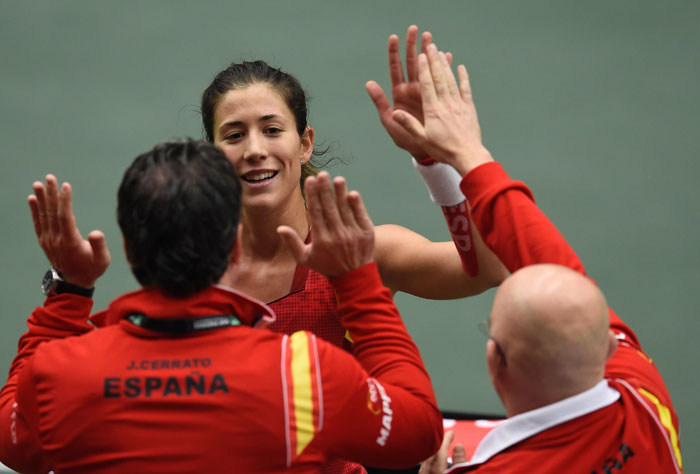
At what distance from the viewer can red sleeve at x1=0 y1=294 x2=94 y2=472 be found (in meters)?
0.95

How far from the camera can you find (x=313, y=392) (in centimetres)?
88

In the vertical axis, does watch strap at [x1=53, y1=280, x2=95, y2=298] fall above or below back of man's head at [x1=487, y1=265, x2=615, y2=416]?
above

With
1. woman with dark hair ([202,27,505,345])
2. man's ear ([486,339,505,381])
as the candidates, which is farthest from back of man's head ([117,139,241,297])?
woman with dark hair ([202,27,505,345])

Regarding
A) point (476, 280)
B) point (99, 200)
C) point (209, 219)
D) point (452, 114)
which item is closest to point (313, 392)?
point (209, 219)

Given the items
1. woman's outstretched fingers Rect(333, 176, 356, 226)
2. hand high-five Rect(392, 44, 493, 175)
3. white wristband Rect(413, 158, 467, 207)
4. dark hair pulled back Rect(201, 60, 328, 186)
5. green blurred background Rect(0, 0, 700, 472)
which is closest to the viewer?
woman's outstretched fingers Rect(333, 176, 356, 226)

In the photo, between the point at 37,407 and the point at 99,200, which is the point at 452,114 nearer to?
the point at 37,407

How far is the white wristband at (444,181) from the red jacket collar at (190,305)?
0.47 metres

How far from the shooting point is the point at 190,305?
91cm

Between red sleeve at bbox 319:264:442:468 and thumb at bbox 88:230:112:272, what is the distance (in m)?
0.33

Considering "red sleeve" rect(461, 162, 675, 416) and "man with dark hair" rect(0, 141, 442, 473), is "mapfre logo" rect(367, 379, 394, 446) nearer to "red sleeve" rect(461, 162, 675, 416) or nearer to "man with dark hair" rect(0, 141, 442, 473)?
"man with dark hair" rect(0, 141, 442, 473)

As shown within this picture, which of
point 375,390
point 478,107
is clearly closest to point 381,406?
point 375,390

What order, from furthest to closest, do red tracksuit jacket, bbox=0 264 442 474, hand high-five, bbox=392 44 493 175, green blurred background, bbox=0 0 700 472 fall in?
green blurred background, bbox=0 0 700 472
hand high-five, bbox=392 44 493 175
red tracksuit jacket, bbox=0 264 442 474

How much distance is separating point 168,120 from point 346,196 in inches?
92.8

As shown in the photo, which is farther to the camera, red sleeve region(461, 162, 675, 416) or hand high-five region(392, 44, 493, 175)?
hand high-five region(392, 44, 493, 175)
